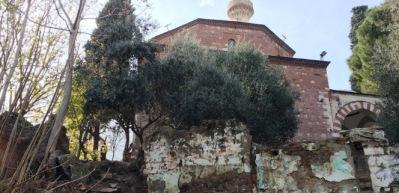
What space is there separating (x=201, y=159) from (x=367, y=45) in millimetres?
14311

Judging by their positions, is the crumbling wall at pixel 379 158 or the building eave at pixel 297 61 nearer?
the crumbling wall at pixel 379 158

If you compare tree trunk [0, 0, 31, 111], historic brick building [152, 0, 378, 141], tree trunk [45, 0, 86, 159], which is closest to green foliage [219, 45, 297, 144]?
historic brick building [152, 0, 378, 141]

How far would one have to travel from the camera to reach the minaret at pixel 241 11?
819 inches

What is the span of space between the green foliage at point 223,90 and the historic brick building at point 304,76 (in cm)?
406

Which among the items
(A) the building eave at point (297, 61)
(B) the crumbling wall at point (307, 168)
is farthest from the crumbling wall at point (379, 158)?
(A) the building eave at point (297, 61)

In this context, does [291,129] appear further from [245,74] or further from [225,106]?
[225,106]

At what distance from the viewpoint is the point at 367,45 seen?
65.3 ft

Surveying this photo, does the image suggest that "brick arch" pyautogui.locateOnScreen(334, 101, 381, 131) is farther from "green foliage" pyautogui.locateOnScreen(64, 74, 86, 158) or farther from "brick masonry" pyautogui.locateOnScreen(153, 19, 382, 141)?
"green foliage" pyautogui.locateOnScreen(64, 74, 86, 158)

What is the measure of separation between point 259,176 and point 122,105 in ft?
14.8

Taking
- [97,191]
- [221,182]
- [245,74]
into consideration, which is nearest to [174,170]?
[221,182]

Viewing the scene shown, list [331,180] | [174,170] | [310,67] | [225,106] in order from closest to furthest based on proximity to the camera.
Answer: [331,180]
[174,170]
[225,106]
[310,67]

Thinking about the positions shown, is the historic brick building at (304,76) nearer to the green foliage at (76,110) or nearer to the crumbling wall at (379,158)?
the green foliage at (76,110)

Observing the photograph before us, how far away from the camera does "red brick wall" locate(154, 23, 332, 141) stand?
1733 centimetres

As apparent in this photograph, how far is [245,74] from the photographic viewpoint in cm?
1303
